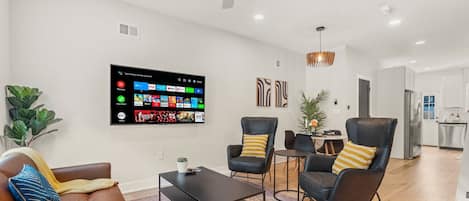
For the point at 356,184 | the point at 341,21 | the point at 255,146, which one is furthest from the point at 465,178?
the point at 341,21

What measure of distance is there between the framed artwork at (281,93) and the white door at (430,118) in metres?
6.11

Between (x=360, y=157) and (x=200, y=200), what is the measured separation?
167cm

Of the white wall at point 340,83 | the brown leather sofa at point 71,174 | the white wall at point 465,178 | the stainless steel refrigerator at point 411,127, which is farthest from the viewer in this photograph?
the stainless steel refrigerator at point 411,127

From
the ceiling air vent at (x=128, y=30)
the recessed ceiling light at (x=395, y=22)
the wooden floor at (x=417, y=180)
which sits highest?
the recessed ceiling light at (x=395, y=22)

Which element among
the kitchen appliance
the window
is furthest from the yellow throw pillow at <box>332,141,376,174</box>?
the window

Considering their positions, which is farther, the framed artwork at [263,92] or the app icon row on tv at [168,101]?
the framed artwork at [263,92]

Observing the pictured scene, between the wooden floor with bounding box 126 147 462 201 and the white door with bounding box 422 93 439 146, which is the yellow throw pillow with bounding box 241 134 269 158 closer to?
the wooden floor with bounding box 126 147 462 201

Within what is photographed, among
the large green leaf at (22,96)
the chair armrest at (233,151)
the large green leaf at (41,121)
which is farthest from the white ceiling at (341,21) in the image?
the chair armrest at (233,151)

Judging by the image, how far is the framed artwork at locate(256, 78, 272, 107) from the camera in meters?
5.11

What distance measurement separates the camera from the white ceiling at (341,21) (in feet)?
11.2

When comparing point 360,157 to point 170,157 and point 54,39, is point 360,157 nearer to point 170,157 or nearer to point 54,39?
point 170,157

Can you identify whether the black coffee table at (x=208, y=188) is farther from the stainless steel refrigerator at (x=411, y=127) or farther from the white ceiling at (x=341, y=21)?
the stainless steel refrigerator at (x=411, y=127)

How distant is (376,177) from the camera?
242 centimetres

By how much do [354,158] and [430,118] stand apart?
802 centimetres
